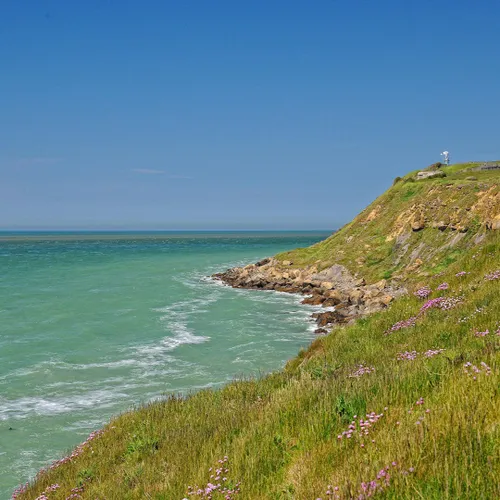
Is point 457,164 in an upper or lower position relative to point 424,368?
upper

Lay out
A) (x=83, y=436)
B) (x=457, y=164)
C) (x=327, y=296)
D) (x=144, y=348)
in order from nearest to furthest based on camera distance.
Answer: (x=83, y=436)
(x=144, y=348)
(x=327, y=296)
(x=457, y=164)

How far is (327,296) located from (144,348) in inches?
868

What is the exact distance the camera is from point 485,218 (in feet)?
123

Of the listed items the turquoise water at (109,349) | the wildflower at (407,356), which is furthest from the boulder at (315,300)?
the wildflower at (407,356)

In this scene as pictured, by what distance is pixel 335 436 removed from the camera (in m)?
6.12

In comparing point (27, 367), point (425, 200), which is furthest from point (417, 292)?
point (425, 200)

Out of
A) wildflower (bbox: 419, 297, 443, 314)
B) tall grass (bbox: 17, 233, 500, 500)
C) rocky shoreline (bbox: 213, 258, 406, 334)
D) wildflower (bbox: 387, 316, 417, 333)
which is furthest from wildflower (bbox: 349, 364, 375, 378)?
rocky shoreline (bbox: 213, 258, 406, 334)

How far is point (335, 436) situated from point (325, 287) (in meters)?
43.3

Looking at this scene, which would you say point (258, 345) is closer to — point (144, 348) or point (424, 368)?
point (144, 348)

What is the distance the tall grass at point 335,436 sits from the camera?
4391 millimetres

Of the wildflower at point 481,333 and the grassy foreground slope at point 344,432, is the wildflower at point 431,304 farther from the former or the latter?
the wildflower at point 481,333

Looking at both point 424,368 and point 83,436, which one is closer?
point 424,368

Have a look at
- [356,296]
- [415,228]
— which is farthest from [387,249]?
[356,296]

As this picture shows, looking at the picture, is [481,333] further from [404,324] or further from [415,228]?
[415,228]
